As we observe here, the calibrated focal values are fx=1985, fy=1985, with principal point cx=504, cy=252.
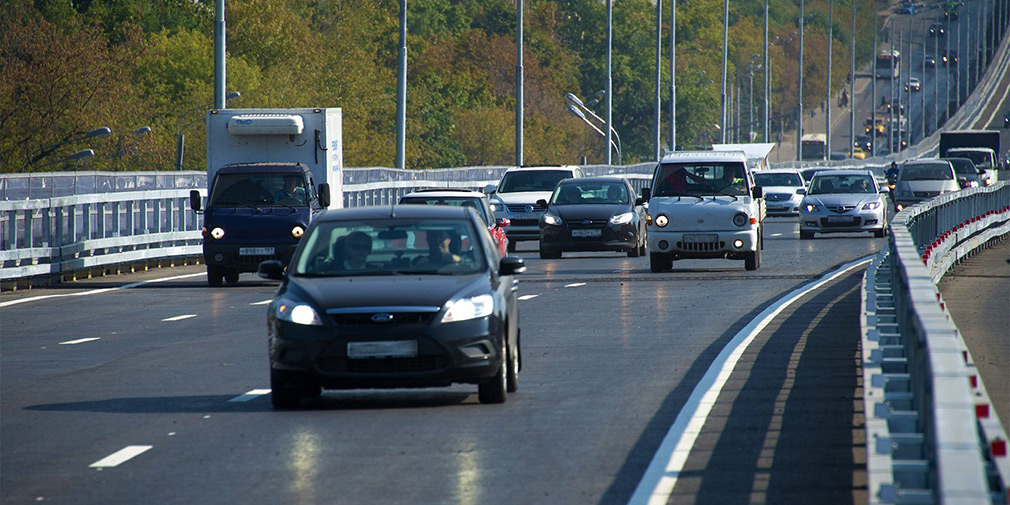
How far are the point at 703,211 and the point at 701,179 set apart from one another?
83 centimetres

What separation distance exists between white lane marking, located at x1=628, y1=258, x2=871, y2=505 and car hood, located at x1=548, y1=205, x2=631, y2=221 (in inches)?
574

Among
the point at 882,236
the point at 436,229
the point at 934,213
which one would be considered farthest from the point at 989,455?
the point at 882,236

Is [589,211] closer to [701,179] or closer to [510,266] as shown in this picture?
[701,179]

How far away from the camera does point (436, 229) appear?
13180 millimetres

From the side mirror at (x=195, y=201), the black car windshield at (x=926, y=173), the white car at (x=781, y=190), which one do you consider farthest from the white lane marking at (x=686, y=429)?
the white car at (x=781, y=190)

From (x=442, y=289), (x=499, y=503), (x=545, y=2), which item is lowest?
(x=499, y=503)

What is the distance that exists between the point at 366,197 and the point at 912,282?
36758mm

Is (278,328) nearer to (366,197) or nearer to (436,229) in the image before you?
(436,229)

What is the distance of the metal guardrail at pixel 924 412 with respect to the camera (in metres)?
5.78

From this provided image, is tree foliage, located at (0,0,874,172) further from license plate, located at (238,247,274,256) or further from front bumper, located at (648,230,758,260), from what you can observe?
front bumper, located at (648,230,758,260)

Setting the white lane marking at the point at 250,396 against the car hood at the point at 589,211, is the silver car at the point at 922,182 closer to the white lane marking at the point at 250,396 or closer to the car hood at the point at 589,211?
the car hood at the point at 589,211

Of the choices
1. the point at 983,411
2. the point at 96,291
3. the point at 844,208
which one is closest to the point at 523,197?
the point at 844,208

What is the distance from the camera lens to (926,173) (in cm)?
5078

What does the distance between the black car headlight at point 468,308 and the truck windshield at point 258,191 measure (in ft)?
51.4
